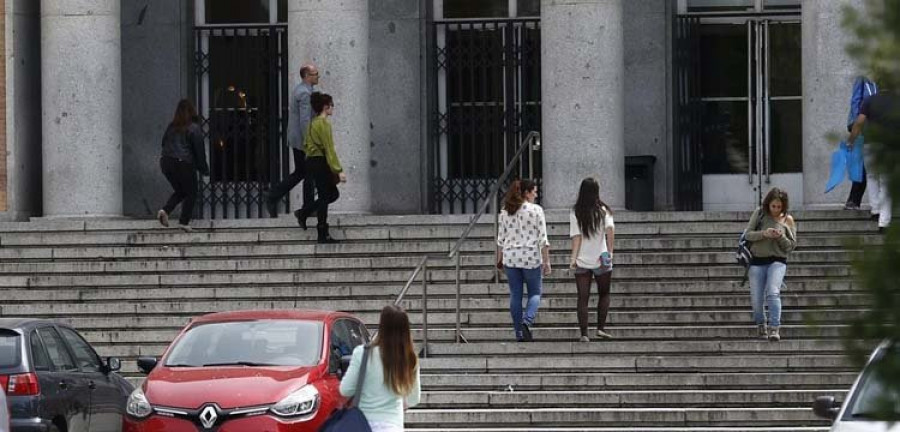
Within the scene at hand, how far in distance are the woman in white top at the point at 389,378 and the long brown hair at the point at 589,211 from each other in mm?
7777

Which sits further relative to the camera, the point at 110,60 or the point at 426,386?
the point at 110,60

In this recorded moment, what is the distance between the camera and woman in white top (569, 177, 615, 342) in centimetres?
1716

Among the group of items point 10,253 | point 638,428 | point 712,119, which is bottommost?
point 638,428

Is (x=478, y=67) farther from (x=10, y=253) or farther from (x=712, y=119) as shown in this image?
(x=10, y=253)

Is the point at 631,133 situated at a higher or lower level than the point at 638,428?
higher

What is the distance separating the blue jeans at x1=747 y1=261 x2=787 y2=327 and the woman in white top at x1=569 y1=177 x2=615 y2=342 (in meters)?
1.33

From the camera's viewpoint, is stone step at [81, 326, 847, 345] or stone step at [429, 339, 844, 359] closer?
stone step at [429, 339, 844, 359]

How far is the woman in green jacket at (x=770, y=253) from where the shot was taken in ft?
54.9

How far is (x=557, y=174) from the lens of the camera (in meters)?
21.7

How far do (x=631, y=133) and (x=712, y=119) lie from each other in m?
1.26

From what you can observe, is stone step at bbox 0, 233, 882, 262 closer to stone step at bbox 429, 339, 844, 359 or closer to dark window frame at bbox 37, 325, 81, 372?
stone step at bbox 429, 339, 844, 359

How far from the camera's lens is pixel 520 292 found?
17.2 m

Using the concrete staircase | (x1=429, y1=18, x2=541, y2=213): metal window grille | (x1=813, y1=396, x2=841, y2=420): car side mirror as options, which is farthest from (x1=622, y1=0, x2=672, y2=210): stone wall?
(x1=813, y1=396, x2=841, y2=420): car side mirror

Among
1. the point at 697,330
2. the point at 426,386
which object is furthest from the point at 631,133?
the point at 426,386
